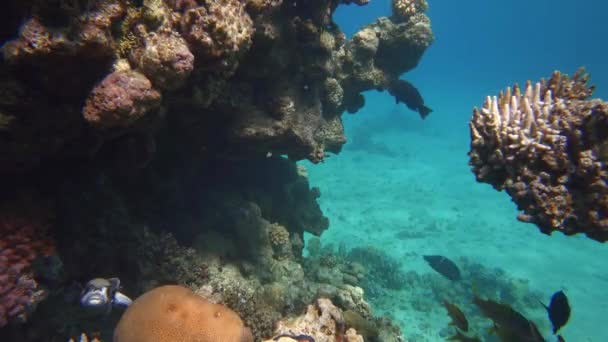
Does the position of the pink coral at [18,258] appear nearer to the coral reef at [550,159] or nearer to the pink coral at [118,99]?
the pink coral at [118,99]

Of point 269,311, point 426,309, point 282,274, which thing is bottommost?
point 269,311

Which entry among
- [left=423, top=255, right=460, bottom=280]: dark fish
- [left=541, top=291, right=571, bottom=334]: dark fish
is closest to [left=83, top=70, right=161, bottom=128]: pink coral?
[left=541, top=291, right=571, bottom=334]: dark fish

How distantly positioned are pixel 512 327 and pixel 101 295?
5154 millimetres

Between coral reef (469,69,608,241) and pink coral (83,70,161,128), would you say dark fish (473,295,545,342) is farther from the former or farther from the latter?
pink coral (83,70,161,128)

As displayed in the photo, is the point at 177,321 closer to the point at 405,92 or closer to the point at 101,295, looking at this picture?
the point at 101,295

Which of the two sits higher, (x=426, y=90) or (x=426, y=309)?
(x=426, y=90)

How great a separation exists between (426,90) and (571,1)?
80473 mm

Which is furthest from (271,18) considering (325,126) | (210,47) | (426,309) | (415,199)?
(415,199)

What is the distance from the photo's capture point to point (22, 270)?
3.74 meters

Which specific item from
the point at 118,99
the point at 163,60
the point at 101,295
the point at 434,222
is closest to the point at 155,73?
the point at 163,60

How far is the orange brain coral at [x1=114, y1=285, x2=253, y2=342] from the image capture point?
3.54 m

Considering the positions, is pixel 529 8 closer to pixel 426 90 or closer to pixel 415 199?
pixel 426 90

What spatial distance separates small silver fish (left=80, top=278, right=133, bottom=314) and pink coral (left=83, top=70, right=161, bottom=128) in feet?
6.78

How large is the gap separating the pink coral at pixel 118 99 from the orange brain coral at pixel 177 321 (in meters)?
1.93
